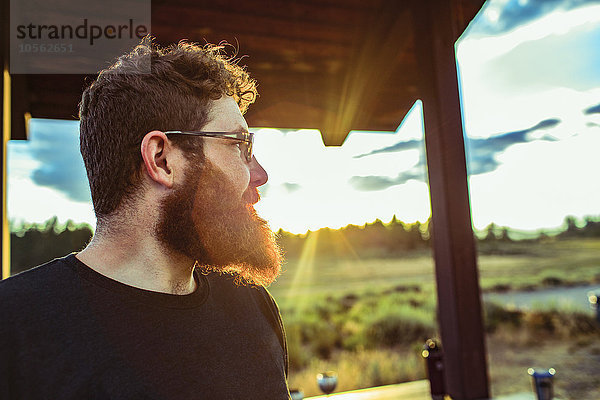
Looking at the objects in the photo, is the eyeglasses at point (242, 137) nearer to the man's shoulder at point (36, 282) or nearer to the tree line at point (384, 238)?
the man's shoulder at point (36, 282)

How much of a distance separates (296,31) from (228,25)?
55cm

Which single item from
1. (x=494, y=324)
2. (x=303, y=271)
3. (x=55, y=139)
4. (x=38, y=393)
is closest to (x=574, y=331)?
(x=494, y=324)

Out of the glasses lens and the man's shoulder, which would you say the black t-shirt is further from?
the glasses lens

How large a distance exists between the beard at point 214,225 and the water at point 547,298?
17.9 m

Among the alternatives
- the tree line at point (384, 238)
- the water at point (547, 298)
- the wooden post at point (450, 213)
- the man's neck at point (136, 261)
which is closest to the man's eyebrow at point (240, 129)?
the man's neck at point (136, 261)

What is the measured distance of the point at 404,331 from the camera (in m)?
14.5

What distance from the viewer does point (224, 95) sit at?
1277mm

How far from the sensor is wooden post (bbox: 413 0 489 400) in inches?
94.7

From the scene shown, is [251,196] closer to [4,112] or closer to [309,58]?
[4,112]

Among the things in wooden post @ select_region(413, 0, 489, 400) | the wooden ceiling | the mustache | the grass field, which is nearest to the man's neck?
the mustache

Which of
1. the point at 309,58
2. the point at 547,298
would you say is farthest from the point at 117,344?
the point at 547,298

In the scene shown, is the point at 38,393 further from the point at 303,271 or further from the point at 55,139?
the point at 303,271

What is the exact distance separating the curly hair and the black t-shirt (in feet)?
0.85

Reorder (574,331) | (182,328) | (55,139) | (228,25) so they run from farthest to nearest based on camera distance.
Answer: (55,139) → (574,331) → (228,25) → (182,328)
